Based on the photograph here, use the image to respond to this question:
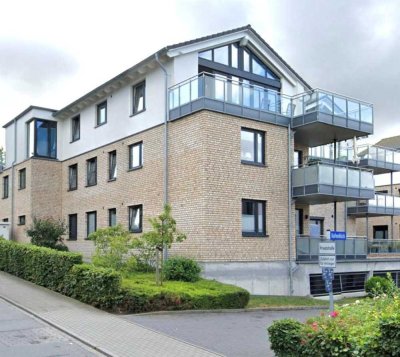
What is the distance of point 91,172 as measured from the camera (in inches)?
1031

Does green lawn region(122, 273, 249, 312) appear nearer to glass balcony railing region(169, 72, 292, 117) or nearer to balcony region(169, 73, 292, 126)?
balcony region(169, 73, 292, 126)

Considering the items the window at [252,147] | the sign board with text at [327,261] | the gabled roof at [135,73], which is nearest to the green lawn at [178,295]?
the sign board with text at [327,261]

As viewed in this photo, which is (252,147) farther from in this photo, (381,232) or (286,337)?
(381,232)

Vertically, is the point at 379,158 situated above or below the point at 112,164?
above

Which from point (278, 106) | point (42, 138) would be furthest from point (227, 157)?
point (42, 138)

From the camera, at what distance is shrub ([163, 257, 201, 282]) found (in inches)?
651

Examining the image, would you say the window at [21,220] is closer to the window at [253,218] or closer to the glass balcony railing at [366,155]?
the window at [253,218]

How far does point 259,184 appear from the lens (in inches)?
777

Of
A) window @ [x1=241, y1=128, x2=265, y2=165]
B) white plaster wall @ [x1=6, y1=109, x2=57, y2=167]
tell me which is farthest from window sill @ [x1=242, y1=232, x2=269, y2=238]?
white plaster wall @ [x1=6, y1=109, x2=57, y2=167]

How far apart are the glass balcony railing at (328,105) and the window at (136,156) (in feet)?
21.7

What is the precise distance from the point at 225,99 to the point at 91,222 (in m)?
10.8

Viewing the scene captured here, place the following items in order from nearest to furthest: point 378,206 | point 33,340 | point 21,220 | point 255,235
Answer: point 33,340, point 255,235, point 21,220, point 378,206

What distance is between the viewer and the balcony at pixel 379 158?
3088 cm

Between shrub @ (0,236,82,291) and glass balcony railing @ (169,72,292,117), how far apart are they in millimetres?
7209
